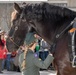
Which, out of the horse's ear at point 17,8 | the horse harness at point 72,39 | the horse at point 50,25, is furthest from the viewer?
the horse's ear at point 17,8

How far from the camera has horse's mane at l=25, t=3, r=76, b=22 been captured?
394cm

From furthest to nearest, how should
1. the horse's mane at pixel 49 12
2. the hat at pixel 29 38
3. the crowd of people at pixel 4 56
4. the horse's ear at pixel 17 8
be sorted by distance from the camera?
the crowd of people at pixel 4 56 → the hat at pixel 29 38 → the horse's ear at pixel 17 8 → the horse's mane at pixel 49 12

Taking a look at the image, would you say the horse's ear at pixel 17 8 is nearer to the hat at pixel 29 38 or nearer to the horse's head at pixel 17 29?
the horse's head at pixel 17 29

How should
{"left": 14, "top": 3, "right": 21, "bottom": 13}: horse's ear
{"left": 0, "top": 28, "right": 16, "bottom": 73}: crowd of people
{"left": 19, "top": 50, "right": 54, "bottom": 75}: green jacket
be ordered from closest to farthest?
{"left": 14, "top": 3, "right": 21, "bottom": 13}: horse's ear → {"left": 19, "top": 50, "right": 54, "bottom": 75}: green jacket → {"left": 0, "top": 28, "right": 16, "bottom": 73}: crowd of people

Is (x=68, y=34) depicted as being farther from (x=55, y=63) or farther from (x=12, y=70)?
(x=12, y=70)

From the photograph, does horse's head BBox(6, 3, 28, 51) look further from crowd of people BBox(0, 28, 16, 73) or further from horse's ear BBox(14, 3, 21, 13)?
crowd of people BBox(0, 28, 16, 73)

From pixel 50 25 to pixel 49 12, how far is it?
0.18 meters

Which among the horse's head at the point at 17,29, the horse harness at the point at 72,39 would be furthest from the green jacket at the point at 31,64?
the horse harness at the point at 72,39

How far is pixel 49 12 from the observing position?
13.1ft

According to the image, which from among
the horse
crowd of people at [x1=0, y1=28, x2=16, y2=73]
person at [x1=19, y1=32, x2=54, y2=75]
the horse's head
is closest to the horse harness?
the horse

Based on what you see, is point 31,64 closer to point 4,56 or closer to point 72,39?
point 72,39

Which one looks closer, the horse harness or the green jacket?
the horse harness

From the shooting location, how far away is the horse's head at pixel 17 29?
414 cm

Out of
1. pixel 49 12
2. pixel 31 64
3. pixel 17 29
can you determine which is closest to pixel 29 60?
pixel 31 64
